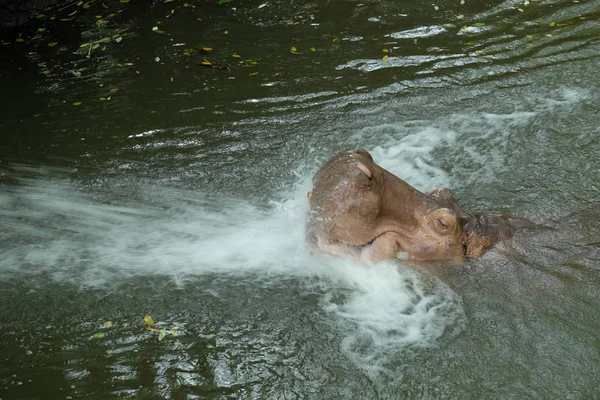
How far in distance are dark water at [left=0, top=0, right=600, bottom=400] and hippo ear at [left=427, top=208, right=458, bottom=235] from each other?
1.26 feet

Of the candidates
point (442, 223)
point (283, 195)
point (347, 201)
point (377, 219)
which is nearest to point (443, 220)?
point (442, 223)

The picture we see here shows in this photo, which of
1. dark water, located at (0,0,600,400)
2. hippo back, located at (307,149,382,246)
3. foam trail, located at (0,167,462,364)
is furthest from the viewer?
foam trail, located at (0,167,462,364)

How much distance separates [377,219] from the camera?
207 inches

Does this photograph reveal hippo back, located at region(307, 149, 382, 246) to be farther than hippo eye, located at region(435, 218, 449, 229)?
No

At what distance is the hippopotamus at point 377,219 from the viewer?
509 cm

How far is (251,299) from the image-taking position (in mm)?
Result: 5852

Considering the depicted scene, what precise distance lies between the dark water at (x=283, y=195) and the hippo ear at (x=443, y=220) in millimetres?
385

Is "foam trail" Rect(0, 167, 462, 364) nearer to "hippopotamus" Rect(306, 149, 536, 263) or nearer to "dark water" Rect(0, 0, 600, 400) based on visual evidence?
"dark water" Rect(0, 0, 600, 400)

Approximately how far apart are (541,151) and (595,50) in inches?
117

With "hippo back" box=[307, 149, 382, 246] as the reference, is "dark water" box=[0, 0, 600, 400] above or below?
below

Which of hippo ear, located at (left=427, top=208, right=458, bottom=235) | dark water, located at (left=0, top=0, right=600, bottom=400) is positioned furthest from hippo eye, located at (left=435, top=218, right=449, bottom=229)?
dark water, located at (left=0, top=0, right=600, bottom=400)

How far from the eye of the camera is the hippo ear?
533cm

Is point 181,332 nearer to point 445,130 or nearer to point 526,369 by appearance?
point 526,369

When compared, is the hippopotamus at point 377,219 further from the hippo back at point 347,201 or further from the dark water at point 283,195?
the dark water at point 283,195
